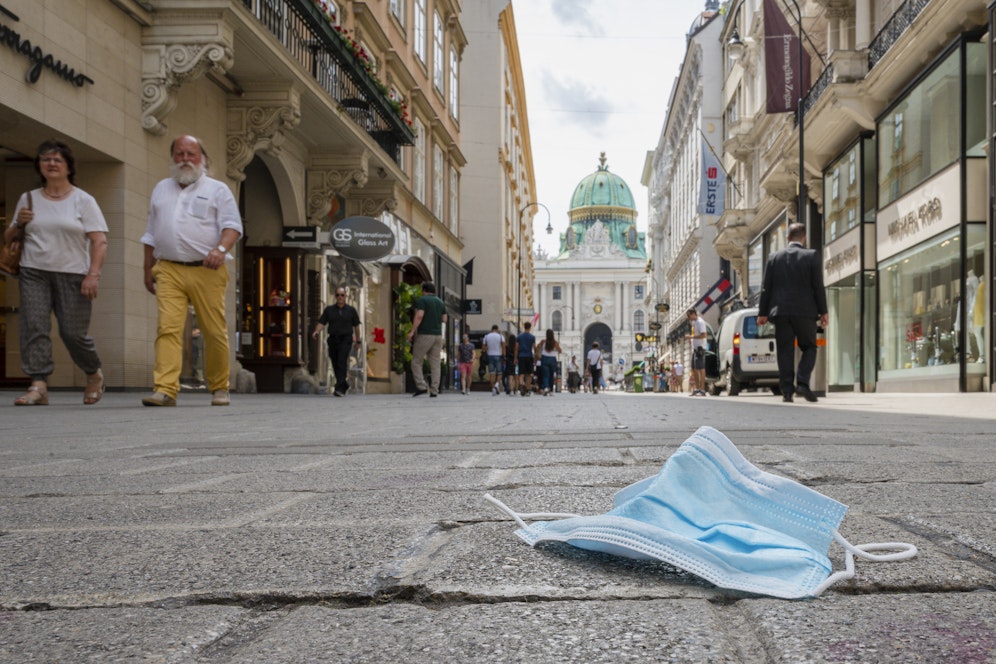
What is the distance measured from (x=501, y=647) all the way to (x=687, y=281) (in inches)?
2115

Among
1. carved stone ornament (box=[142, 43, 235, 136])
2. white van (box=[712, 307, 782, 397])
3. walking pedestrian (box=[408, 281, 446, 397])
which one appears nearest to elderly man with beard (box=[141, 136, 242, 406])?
carved stone ornament (box=[142, 43, 235, 136])

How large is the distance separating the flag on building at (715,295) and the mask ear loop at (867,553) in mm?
38092

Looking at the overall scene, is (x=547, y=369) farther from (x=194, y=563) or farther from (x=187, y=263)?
(x=194, y=563)

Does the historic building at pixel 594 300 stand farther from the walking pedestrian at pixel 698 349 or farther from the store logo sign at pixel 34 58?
the store logo sign at pixel 34 58

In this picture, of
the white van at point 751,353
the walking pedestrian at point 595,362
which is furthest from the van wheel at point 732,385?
the walking pedestrian at point 595,362

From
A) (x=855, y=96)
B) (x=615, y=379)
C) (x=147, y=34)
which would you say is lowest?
(x=615, y=379)

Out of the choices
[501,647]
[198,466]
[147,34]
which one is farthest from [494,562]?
[147,34]

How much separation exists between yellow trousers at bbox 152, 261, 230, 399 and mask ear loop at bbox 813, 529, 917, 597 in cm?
642

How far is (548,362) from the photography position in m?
25.5

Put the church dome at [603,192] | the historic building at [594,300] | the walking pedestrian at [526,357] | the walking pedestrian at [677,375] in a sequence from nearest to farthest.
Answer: the walking pedestrian at [526,357] < the walking pedestrian at [677,375] < the historic building at [594,300] < the church dome at [603,192]

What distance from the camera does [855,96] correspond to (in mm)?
18594

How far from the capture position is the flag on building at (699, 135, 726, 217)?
113ft

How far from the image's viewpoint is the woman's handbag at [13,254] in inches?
290

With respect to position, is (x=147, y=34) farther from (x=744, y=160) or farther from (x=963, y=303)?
(x=744, y=160)
